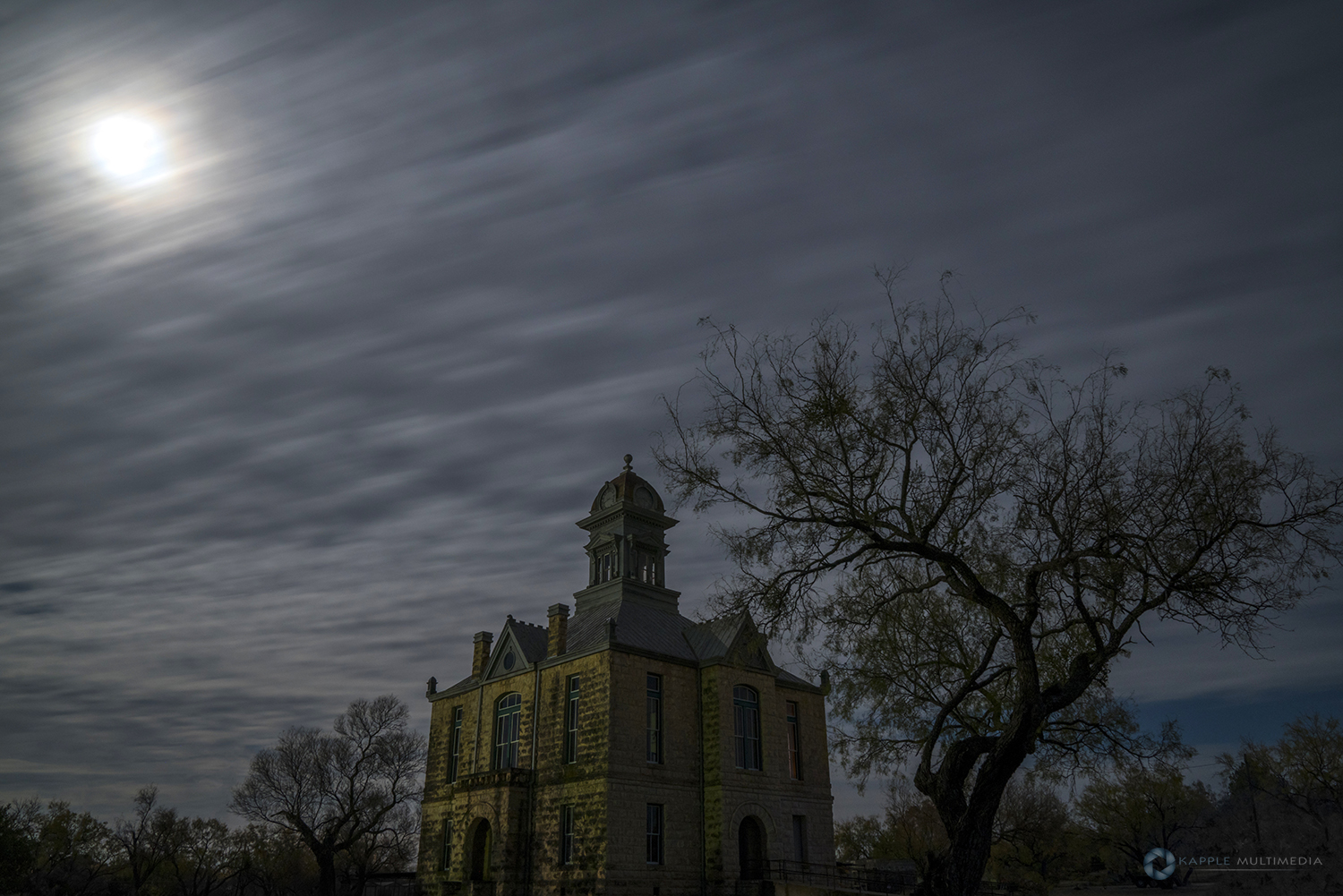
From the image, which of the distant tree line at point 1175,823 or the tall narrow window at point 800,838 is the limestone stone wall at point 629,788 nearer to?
the tall narrow window at point 800,838

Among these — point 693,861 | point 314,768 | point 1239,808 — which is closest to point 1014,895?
point 693,861

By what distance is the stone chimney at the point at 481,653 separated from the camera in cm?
3681

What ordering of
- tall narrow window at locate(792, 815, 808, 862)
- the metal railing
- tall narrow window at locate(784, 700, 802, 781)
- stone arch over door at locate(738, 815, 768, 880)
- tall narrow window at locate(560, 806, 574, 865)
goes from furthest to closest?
tall narrow window at locate(784, 700, 802, 781), tall narrow window at locate(792, 815, 808, 862), stone arch over door at locate(738, 815, 768, 880), tall narrow window at locate(560, 806, 574, 865), the metal railing

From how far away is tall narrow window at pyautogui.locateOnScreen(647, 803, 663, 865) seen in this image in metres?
28.6

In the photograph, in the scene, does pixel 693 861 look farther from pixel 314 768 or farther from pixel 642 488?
pixel 314 768

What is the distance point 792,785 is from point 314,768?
35.3 meters

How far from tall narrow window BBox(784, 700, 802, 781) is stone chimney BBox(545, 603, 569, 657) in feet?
33.5

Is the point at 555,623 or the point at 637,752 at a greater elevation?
the point at 555,623

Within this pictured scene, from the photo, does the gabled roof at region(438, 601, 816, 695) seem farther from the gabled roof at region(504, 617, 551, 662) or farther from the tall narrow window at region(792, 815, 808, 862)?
the tall narrow window at region(792, 815, 808, 862)

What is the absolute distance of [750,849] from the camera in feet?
100

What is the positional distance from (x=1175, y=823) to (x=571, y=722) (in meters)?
45.5

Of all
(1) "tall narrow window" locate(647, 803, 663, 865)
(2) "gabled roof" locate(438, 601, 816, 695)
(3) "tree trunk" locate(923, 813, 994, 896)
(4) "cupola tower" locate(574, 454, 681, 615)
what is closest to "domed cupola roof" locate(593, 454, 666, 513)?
(4) "cupola tower" locate(574, 454, 681, 615)

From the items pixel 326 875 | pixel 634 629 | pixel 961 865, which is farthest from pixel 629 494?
pixel 326 875

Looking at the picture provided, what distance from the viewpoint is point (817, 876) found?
2947 cm
